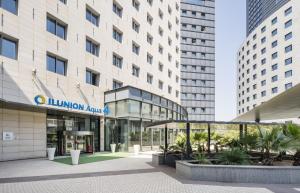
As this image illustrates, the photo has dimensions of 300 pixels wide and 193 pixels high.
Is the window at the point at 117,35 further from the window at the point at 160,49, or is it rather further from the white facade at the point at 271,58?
the white facade at the point at 271,58

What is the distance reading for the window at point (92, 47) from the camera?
28253mm

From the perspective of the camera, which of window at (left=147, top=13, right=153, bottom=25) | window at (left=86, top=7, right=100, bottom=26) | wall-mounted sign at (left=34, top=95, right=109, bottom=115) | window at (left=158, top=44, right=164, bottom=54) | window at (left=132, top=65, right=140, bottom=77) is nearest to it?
wall-mounted sign at (left=34, top=95, right=109, bottom=115)

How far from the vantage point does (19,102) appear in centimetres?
1891

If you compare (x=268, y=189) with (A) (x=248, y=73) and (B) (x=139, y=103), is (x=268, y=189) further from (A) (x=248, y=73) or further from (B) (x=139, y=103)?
(A) (x=248, y=73)

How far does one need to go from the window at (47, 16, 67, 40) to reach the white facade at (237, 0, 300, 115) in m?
49.6

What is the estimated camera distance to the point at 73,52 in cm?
2542

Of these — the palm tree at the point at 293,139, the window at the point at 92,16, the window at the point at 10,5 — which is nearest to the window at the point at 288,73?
the window at the point at 92,16

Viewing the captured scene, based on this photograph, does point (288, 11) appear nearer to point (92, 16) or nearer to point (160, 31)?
point (160, 31)

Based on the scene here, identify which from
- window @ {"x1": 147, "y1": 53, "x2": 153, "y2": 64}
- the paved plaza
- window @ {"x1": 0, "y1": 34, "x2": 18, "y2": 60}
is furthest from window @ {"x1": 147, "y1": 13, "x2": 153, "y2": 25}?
the paved plaza

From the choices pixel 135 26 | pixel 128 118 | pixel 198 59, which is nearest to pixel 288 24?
pixel 198 59

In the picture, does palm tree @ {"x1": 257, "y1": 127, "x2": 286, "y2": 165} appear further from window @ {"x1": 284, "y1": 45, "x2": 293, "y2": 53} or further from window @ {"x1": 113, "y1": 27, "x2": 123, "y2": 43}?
window @ {"x1": 284, "y1": 45, "x2": 293, "y2": 53}

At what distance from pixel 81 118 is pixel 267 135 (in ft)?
61.3

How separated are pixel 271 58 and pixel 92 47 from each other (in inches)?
2177

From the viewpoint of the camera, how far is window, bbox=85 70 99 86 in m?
27.9
